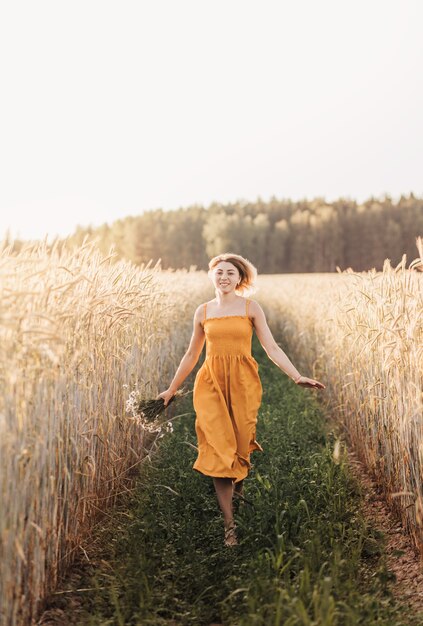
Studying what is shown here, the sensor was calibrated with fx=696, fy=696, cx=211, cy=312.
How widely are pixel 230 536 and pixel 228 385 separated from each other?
3.21ft

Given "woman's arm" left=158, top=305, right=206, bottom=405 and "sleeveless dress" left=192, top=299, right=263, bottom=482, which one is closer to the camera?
"sleeveless dress" left=192, top=299, right=263, bottom=482

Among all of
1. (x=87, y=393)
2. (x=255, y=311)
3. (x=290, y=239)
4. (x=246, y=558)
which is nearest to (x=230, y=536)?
(x=246, y=558)

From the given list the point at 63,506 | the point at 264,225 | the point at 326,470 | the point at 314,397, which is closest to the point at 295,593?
the point at 63,506

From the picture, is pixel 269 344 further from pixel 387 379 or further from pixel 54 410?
pixel 54 410

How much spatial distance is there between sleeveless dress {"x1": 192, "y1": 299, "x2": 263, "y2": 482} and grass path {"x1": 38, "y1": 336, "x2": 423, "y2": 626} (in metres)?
0.42

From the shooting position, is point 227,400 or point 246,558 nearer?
point 246,558

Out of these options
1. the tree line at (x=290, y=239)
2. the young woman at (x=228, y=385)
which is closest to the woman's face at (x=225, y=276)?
the young woman at (x=228, y=385)

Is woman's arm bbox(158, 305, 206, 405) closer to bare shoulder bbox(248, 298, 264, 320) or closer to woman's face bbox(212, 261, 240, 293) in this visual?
woman's face bbox(212, 261, 240, 293)

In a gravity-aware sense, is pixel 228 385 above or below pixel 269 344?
below

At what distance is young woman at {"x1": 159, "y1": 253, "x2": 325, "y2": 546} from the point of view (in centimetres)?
460

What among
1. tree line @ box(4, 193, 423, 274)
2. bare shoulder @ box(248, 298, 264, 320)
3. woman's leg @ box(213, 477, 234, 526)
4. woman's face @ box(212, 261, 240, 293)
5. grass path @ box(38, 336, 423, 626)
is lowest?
grass path @ box(38, 336, 423, 626)

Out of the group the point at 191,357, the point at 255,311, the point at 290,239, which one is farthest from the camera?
the point at 290,239

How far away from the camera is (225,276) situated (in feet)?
15.8

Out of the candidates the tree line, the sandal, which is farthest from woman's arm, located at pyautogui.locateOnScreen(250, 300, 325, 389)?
the tree line
